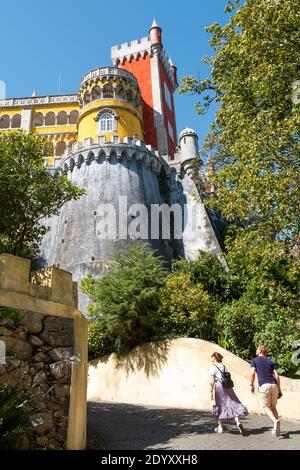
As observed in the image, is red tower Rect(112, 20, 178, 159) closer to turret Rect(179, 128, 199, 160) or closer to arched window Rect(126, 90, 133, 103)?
turret Rect(179, 128, 199, 160)

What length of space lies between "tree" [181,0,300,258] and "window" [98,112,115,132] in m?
18.7

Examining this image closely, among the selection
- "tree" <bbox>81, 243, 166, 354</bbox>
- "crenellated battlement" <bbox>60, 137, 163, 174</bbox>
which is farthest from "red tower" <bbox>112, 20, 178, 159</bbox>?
"tree" <bbox>81, 243, 166, 354</bbox>

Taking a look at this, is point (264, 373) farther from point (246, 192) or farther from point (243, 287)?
point (243, 287)

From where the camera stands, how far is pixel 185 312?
52.7 feet

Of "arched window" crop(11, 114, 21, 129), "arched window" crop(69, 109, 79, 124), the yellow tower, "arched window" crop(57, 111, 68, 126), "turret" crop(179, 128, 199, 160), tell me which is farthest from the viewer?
"arched window" crop(11, 114, 21, 129)

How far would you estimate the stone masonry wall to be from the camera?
5.74m

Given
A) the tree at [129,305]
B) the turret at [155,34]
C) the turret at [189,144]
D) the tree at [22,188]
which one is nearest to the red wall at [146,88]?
the turret at [155,34]

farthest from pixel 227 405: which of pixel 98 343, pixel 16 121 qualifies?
pixel 16 121

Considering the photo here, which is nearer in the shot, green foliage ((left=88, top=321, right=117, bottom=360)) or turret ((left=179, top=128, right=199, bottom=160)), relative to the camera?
green foliage ((left=88, top=321, right=117, bottom=360))

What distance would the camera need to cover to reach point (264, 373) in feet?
25.5

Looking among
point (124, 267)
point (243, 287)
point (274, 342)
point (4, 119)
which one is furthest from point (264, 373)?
point (4, 119)

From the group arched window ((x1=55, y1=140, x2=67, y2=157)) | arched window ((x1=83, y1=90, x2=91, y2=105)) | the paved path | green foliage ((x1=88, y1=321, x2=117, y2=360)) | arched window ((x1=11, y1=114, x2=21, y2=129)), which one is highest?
arched window ((x1=11, y1=114, x2=21, y2=129))

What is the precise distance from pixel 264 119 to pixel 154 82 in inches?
1239
